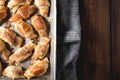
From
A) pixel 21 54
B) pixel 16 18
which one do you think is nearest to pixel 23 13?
pixel 16 18

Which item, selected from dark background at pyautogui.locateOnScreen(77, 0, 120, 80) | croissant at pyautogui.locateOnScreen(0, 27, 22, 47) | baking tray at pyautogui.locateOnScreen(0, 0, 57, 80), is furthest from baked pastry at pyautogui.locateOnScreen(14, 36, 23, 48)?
dark background at pyautogui.locateOnScreen(77, 0, 120, 80)

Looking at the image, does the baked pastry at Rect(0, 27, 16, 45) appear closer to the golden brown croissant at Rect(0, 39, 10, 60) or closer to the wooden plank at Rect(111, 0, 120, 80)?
the golden brown croissant at Rect(0, 39, 10, 60)

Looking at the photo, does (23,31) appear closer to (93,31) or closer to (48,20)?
(48,20)

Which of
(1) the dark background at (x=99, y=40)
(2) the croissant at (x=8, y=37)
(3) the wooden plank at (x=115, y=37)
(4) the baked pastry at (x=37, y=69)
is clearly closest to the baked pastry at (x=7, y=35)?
(2) the croissant at (x=8, y=37)

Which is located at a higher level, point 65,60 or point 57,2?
point 57,2

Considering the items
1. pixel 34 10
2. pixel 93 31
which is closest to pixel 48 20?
pixel 34 10

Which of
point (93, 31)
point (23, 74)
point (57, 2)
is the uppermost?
point (57, 2)
